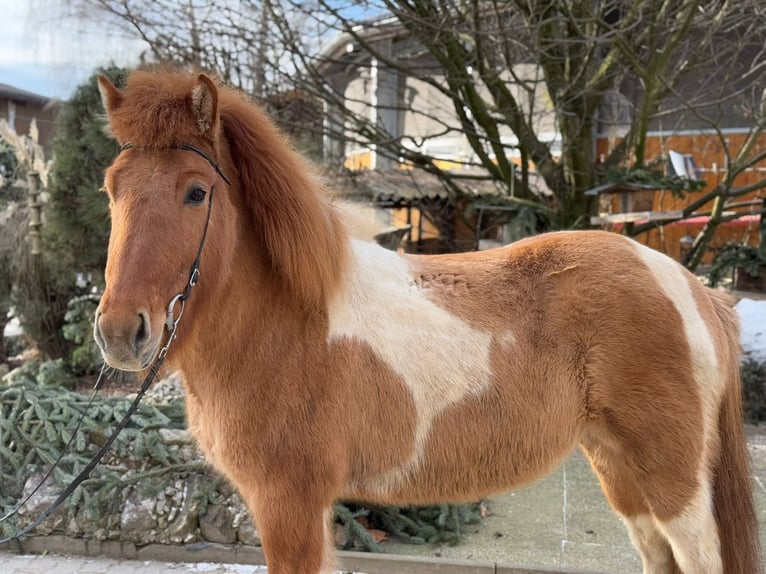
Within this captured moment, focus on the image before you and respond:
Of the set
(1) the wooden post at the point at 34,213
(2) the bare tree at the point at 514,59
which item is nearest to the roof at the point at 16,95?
(1) the wooden post at the point at 34,213

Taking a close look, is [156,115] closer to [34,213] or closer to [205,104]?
[205,104]

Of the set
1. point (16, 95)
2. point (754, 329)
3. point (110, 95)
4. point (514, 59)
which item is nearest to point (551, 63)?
point (514, 59)

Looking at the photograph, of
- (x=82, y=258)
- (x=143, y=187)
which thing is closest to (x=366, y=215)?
(x=143, y=187)

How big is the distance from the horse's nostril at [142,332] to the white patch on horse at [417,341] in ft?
2.13

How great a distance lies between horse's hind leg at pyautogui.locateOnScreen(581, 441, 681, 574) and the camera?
7.99ft

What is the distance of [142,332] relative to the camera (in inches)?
62.1

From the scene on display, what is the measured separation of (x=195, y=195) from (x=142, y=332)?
437 mm

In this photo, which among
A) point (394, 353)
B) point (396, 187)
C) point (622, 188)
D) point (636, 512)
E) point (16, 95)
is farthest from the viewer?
point (16, 95)

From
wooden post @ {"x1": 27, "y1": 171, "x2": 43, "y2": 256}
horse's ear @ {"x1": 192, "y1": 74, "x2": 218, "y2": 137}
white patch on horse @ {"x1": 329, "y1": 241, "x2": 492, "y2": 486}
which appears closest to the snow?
white patch on horse @ {"x1": 329, "y1": 241, "x2": 492, "y2": 486}

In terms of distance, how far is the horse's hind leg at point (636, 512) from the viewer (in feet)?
7.99

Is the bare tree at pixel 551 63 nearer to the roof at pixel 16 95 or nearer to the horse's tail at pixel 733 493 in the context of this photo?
the horse's tail at pixel 733 493

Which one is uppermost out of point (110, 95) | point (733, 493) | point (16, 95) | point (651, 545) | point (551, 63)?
point (16, 95)

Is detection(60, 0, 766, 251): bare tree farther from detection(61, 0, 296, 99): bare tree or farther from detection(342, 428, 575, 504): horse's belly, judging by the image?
detection(342, 428, 575, 504): horse's belly

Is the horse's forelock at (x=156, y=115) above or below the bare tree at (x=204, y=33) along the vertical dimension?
below
